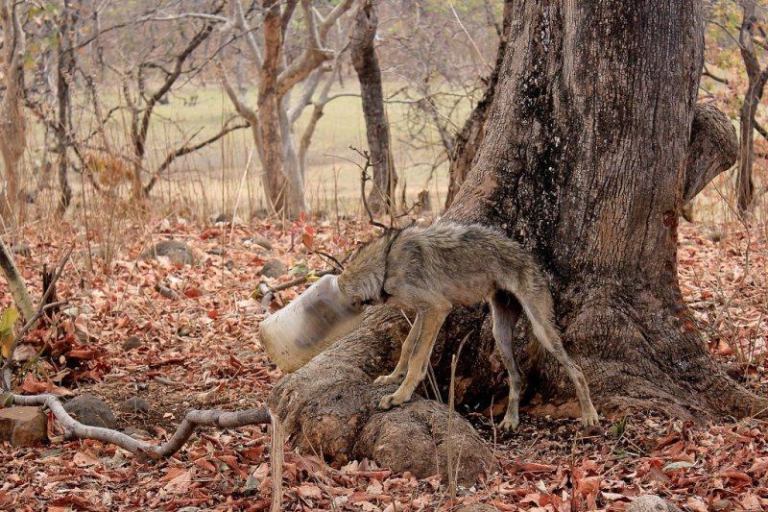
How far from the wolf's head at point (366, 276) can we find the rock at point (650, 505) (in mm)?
1728

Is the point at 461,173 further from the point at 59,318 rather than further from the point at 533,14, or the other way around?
the point at 59,318

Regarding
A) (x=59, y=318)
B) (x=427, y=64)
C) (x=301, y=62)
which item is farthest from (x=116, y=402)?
(x=427, y=64)

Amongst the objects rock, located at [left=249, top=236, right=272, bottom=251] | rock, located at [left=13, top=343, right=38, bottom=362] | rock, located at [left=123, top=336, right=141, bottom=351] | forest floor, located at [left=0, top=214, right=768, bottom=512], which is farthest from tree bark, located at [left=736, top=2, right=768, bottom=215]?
rock, located at [left=13, top=343, right=38, bottom=362]

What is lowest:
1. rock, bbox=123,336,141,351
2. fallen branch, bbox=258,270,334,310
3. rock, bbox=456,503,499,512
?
rock, bbox=123,336,141,351

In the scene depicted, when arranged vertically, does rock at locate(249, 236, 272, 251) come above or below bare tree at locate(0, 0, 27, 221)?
below

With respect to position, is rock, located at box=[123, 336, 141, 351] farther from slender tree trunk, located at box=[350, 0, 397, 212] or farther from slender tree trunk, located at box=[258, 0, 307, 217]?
slender tree trunk, located at box=[258, 0, 307, 217]

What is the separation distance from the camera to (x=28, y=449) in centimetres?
483

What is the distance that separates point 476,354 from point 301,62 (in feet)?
27.7

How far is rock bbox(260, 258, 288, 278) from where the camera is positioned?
27.0 ft

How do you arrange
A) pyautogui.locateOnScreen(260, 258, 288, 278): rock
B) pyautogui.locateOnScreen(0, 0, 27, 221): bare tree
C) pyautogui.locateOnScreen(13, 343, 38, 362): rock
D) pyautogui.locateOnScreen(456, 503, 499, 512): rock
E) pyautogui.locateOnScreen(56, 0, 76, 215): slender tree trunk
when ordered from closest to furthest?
pyautogui.locateOnScreen(456, 503, 499, 512): rock < pyautogui.locateOnScreen(13, 343, 38, 362): rock < pyautogui.locateOnScreen(260, 258, 288, 278): rock < pyautogui.locateOnScreen(0, 0, 27, 221): bare tree < pyautogui.locateOnScreen(56, 0, 76, 215): slender tree trunk

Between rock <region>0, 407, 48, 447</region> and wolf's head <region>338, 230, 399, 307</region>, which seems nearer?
wolf's head <region>338, 230, 399, 307</region>

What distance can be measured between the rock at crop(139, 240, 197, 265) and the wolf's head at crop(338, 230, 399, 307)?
163 inches

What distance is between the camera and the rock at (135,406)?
5.56 metres

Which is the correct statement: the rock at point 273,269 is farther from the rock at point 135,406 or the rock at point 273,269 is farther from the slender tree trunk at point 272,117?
the slender tree trunk at point 272,117
